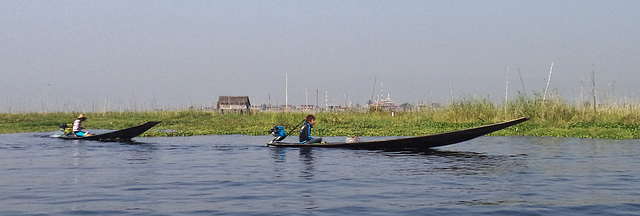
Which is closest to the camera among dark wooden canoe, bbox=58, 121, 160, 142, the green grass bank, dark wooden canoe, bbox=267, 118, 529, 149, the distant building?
dark wooden canoe, bbox=267, 118, 529, 149

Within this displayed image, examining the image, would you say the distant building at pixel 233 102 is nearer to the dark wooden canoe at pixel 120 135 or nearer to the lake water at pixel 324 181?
the dark wooden canoe at pixel 120 135

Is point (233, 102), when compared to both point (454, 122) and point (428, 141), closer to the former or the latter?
point (454, 122)

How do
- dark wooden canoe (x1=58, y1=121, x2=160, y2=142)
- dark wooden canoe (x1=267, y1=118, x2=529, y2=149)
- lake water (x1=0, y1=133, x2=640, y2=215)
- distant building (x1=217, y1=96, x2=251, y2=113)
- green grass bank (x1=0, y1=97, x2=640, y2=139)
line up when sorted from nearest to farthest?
lake water (x1=0, y1=133, x2=640, y2=215)
dark wooden canoe (x1=267, y1=118, x2=529, y2=149)
dark wooden canoe (x1=58, y1=121, x2=160, y2=142)
green grass bank (x1=0, y1=97, x2=640, y2=139)
distant building (x1=217, y1=96, x2=251, y2=113)

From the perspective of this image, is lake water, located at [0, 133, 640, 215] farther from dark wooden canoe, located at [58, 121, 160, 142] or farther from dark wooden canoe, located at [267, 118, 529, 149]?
dark wooden canoe, located at [58, 121, 160, 142]

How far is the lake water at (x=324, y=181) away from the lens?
9328 mm

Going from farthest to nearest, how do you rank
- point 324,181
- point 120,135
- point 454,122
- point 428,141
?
point 454,122 → point 120,135 → point 428,141 → point 324,181

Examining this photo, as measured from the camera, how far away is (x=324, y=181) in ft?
40.5

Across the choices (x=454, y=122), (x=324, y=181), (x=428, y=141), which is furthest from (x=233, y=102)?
(x=324, y=181)

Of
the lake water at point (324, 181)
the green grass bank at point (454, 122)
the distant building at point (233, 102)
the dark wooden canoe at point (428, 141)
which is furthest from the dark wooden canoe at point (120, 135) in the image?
the distant building at point (233, 102)

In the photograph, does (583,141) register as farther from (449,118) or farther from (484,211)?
(484,211)

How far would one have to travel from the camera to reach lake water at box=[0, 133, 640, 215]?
9328 mm

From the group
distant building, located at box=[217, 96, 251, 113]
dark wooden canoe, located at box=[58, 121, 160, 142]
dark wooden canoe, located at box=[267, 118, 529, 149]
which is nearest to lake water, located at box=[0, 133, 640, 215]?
dark wooden canoe, located at box=[267, 118, 529, 149]

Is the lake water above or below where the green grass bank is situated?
below

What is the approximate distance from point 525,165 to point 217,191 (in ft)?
23.5
